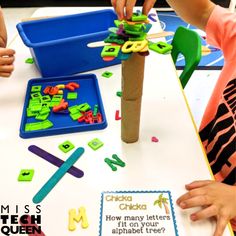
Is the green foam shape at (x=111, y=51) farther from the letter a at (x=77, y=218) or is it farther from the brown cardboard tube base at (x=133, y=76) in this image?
the letter a at (x=77, y=218)

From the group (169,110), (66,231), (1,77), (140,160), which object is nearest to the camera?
(66,231)

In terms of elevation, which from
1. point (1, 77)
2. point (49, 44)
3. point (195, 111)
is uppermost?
point (49, 44)

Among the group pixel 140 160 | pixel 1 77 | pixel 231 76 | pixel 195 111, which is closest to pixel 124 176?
pixel 140 160

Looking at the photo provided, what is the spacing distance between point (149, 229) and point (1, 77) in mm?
567

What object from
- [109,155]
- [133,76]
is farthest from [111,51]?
[109,155]

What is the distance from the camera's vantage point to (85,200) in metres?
0.47

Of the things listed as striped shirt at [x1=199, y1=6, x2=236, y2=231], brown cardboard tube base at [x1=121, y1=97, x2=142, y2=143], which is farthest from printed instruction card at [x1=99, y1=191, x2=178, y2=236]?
striped shirt at [x1=199, y1=6, x2=236, y2=231]

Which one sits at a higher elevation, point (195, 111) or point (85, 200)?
point (85, 200)

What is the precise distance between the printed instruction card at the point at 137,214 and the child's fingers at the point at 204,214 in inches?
1.2

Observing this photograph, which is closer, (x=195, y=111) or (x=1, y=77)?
(x=1, y=77)

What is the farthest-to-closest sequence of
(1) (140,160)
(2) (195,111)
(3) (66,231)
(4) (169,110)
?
(2) (195,111) → (4) (169,110) → (1) (140,160) → (3) (66,231)

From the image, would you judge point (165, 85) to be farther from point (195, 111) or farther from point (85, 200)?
point (195, 111)

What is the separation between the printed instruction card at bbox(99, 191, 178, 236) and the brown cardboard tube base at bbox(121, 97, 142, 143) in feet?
0.40

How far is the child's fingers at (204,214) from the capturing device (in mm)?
429
